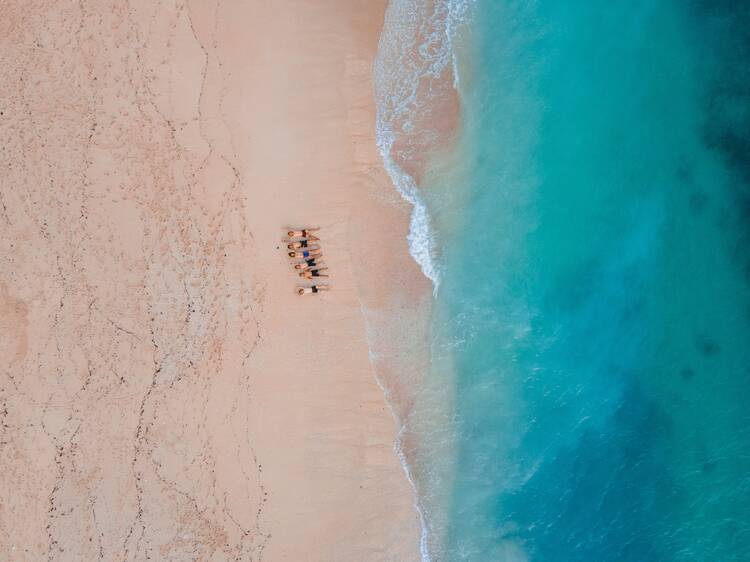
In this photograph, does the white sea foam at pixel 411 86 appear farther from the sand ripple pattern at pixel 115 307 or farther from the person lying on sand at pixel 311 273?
the sand ripple pattern at pixel 115 307

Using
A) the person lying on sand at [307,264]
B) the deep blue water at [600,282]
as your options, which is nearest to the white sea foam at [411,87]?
the deep blue water at [600,282]

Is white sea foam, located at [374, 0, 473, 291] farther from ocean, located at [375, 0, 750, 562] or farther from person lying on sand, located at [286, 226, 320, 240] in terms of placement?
person lying on sand, located at [286, 226, 320, 240]

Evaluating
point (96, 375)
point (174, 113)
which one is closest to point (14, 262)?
point (96, 375)

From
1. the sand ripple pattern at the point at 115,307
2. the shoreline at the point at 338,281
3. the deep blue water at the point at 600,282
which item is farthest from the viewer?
the deep blue water at the point at 600,282

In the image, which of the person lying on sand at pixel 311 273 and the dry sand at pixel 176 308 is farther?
the person lying on sand at pixel 311 273

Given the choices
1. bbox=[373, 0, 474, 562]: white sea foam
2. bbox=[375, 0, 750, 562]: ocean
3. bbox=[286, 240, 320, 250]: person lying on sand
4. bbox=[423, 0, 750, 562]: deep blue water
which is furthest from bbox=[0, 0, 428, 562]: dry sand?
bbox=[423, 0, 750, 562]: deep blue water

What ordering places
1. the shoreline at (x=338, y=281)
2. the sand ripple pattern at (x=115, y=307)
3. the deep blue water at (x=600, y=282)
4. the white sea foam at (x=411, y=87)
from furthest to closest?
the deep blue water at (x=600, y=282), the white sea foam at (x=411, y=87), the shoreline at (x=338, y=281), the sand ripple pattern at (x=115, y=307)
